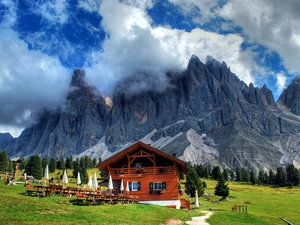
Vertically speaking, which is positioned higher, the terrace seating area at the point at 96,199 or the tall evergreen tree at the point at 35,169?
the tall evergreen tree at the point at 35,169

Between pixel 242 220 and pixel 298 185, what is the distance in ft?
→ 421

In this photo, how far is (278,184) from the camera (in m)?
147

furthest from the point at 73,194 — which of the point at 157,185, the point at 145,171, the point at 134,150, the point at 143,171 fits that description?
the point at 157,185

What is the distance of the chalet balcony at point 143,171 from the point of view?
43.3m

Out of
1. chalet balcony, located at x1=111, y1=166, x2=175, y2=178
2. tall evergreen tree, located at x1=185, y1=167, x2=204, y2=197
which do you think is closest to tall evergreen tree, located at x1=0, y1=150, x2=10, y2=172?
tall evergreen tree, located at x1=185, y1=167, x2=204, y2=197

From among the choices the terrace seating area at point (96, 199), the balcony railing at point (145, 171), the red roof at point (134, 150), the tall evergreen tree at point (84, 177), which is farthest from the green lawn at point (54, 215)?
the tall evergreen tree at point (84, 177)

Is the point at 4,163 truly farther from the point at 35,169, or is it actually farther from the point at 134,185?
the point at 134,185

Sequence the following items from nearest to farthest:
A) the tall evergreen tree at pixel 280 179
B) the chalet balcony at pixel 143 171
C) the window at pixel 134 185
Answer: the chalet balcony at pixel 143 171 < the window at pixel 134 185 < the tall evergreen tree at pixel 280 179

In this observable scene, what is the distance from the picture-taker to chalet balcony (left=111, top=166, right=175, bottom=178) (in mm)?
43312

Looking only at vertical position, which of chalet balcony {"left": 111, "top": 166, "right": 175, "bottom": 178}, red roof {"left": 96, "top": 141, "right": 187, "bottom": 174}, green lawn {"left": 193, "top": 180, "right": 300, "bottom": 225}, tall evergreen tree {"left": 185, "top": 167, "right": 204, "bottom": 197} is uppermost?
red roof {"left": 96, "top": 141, "right": 187, "bottom": 174}

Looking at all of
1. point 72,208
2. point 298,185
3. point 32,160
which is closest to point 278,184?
point 298,185

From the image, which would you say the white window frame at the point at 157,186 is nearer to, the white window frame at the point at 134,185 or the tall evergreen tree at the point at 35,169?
the white window frame at the point at 134,185

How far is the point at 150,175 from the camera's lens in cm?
4388

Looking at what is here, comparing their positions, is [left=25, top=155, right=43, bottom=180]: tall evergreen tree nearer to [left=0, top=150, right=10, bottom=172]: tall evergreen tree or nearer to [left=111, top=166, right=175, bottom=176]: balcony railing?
[left=0, top=150, right=10, bottom=172]: tall evergreen tree
